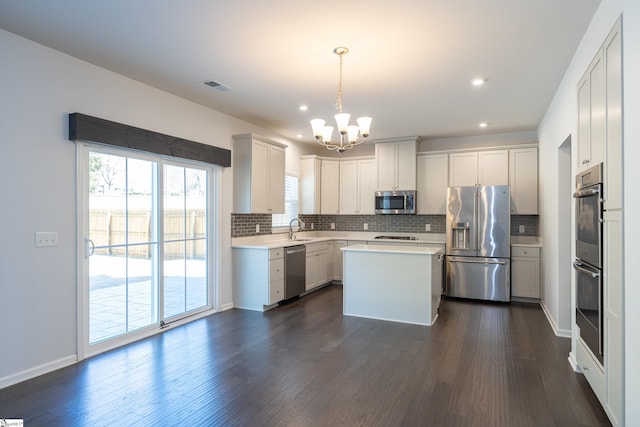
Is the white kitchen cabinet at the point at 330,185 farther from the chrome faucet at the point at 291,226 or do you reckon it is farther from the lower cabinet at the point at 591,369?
the lower cabinet at the point at 591,369

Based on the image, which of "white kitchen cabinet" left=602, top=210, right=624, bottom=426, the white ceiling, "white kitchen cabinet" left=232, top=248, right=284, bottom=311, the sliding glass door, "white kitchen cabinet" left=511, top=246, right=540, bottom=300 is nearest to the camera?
"white kitchen cabinet" left=602, top=210, right=624, bottom=426

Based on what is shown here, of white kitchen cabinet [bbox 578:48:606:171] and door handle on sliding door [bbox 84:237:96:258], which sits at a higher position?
white kitchen cabinet [bbox 578:48:606:171]

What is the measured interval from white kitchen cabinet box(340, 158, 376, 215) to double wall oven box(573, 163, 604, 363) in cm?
407

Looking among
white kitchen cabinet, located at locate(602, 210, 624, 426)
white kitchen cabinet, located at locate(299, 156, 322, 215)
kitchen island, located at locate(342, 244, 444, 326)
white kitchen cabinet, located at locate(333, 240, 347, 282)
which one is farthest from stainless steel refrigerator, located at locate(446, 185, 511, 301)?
white kitchen cabinet, located at locate(602, 210, 624, 426)

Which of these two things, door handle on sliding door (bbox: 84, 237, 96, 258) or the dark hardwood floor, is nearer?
the dark hardwood floor

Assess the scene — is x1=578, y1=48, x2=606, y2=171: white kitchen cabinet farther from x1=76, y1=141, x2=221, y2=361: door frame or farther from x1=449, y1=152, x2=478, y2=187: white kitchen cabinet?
x1=76, y1=141, x2=221, y2=361: door frame

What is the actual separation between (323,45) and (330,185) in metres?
4.18

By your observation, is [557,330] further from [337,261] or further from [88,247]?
[88,247]

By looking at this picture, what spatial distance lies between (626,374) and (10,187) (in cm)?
424

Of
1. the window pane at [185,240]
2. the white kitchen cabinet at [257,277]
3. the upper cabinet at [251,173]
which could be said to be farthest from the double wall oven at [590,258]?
the window pane at [185,240]

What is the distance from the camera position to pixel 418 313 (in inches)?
169

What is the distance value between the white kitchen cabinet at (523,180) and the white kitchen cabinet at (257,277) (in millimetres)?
3743

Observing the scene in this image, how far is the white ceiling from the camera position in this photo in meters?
2.42

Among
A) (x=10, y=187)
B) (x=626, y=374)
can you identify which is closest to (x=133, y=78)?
(x=10, y=187)
